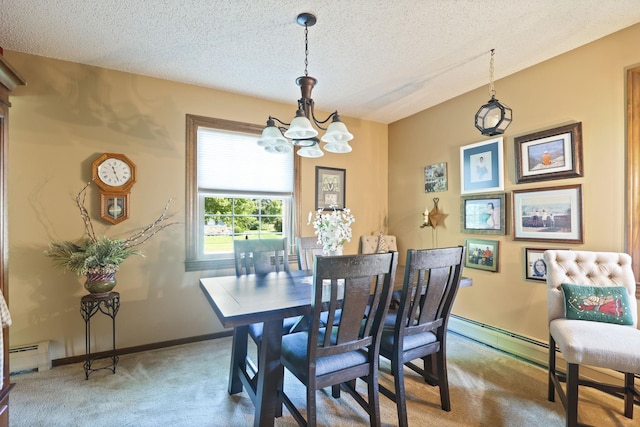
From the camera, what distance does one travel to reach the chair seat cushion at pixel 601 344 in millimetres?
1636

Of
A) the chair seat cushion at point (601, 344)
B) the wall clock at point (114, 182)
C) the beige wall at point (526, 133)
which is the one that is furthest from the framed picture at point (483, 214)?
the wall clock at point (114, 182)

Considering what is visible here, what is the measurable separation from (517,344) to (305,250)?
2.20 meters

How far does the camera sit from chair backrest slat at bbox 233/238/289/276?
106 inches

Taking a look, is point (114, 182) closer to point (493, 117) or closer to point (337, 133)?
point (337, 133)

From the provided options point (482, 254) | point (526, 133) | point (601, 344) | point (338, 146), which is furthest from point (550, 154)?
point (338, 146)

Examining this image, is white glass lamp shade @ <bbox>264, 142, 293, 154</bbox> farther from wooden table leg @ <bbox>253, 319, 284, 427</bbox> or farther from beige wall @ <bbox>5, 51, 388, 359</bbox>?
beige wall @ <bbox>5, 51, 388, 359</bbox>

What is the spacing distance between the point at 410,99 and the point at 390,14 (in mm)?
1595

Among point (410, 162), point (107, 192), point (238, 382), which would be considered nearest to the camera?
point (238, 382)

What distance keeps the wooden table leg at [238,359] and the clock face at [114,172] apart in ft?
6.07

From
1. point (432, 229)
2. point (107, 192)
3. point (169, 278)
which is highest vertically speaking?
point (107, 192)

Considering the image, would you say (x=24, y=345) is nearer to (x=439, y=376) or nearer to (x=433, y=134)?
(x=439, y=376)

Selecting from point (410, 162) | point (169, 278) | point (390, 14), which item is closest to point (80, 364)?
point (169, 278)

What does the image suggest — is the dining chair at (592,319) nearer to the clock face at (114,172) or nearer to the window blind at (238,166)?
the window blind at (238,166)

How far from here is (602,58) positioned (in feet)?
7.66
